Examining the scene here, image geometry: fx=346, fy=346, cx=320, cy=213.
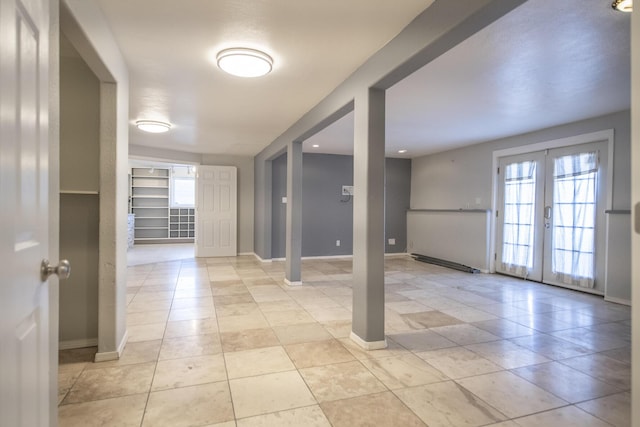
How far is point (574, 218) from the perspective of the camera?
4746mm

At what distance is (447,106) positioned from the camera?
403 cm

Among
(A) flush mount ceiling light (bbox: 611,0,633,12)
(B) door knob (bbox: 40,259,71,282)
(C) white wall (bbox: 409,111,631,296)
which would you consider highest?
(A) flush mount ceiling light (bbox: 611,0,633,12)

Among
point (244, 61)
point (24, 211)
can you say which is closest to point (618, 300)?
point (244, 61)

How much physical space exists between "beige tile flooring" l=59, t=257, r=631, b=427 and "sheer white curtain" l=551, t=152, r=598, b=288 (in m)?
0.48

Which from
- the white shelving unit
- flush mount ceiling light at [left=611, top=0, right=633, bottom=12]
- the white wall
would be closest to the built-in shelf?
the white shelving unit

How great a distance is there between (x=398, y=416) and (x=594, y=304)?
363cm

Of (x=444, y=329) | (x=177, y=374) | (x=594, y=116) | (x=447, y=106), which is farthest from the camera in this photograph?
(x=594, y=116)

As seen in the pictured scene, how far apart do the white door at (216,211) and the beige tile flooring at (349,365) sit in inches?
123

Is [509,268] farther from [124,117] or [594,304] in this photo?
[124,117]

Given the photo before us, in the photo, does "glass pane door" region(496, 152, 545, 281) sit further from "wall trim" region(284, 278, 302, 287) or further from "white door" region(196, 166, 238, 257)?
"white door" region(196, 166, 238, 257)

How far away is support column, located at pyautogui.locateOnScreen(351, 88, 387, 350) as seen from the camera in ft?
9.02

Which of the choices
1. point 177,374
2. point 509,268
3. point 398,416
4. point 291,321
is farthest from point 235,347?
point 509,268

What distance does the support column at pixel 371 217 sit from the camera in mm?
2750

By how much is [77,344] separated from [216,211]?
4.93 meters
